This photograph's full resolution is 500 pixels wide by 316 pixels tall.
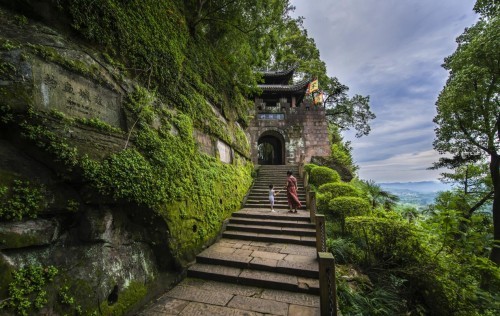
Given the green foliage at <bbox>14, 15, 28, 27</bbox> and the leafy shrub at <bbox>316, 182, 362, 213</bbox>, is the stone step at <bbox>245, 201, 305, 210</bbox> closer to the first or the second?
the leafy shrub at <bbox>316, 182, 362, 213</bbox>

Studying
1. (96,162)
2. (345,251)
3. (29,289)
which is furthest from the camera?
(345,251)

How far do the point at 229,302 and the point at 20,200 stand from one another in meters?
3.30

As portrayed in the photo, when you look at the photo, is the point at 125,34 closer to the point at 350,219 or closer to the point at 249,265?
the point at 249,265

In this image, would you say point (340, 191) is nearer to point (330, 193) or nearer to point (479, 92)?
point (330, 193)

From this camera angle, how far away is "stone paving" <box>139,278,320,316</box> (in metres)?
3.42

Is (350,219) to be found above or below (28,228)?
below

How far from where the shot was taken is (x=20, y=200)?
91.7 inches

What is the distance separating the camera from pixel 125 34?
4.05 meters

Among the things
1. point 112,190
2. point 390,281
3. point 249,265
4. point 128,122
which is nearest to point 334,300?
point 249,265

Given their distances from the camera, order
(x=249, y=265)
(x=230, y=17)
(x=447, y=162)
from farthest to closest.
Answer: (x=447, y=162) < (x=230, y=17) < (x=249, y=265)

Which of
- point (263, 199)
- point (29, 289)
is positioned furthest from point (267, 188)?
point (29, 289)

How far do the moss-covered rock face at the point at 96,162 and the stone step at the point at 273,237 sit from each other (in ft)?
4.14

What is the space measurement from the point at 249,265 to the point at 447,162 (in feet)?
48.3

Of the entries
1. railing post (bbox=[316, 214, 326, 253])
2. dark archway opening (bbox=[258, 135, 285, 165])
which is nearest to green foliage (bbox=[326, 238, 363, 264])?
railing post (bbox=[316, 214, 326, 253])
